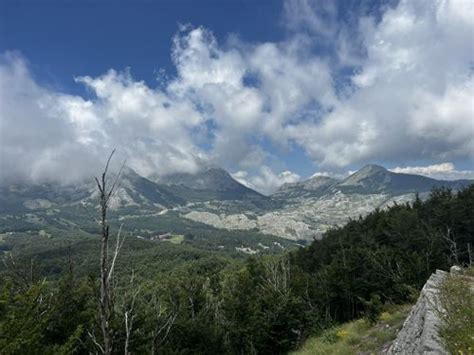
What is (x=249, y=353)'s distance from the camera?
42.3 meters

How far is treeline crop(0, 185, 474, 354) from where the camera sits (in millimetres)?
14242

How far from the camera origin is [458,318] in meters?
7.75

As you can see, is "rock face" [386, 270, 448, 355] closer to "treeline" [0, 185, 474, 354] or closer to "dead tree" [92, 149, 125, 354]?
"treeline" [0, 185, 474, 354]

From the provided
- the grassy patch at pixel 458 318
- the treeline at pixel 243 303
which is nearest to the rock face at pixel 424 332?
the grassy patch at pixel 458 318

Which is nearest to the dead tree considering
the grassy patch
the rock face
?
the grassy patch

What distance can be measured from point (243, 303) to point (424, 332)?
1488 inches

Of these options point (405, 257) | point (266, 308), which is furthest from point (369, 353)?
point (405, 257)

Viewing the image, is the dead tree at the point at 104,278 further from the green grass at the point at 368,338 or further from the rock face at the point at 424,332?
the green grass at the point at 368,338

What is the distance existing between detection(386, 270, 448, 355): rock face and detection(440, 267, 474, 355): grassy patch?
378 mm

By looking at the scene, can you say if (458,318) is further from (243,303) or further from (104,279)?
(243,303)

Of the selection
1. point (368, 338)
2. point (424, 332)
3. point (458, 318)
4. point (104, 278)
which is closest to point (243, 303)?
point (368, 338)

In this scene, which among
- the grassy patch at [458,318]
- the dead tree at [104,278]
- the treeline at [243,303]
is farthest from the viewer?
the treeline at [243,303]

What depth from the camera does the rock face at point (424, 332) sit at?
9547 mm

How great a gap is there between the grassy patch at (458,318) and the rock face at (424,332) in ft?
1.24
